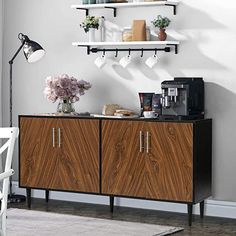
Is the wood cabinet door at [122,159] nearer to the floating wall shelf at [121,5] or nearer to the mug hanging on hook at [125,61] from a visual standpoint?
the mug hanging on hook at [125,61]

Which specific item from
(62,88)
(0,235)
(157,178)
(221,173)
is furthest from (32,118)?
(0,235)

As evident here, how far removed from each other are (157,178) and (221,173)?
0.58 metres

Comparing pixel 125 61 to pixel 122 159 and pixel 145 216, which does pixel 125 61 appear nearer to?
pixel 122 159

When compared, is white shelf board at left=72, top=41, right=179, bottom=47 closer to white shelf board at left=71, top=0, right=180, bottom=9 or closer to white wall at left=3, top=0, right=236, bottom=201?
white wall at left=3, top=0, right=236, bottom=201

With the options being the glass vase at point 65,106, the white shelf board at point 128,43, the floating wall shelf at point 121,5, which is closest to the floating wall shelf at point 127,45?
the white shelf board at point 128,43

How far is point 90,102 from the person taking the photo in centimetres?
638

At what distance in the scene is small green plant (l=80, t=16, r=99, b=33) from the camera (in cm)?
612

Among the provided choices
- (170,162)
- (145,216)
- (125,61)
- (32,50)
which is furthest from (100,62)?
(145,216)

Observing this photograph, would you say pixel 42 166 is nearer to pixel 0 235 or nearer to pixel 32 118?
pixel 32 118

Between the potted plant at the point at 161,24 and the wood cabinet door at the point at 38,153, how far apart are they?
1165 millimetres

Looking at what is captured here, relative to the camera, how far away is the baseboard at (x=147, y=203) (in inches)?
228

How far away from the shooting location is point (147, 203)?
20.1 feet

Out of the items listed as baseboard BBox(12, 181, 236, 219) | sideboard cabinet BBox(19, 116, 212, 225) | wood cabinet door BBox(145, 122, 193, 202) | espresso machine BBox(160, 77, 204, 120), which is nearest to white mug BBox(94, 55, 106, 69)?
sideboard cabinet BBox(19, 116, 212, 225)

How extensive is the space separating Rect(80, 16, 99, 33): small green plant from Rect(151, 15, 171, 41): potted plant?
56 centimetres
